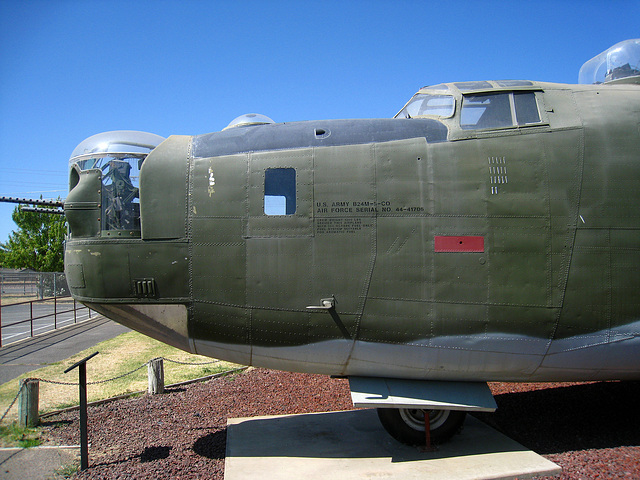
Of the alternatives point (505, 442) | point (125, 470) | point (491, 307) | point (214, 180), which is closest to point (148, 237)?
point (214, 180)

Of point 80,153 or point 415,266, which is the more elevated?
point 80,153

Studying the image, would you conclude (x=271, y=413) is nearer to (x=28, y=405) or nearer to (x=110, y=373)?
(x=28, y=405)

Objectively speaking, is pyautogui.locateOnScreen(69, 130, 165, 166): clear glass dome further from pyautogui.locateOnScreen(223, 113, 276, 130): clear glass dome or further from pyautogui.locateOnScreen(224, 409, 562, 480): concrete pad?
pyautogui.locateOnScreen(224, 409, 562, 480): concrete pad

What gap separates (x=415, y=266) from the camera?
521 centimetres

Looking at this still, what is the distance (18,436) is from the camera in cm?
682

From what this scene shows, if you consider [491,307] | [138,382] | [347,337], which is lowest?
[138,382]

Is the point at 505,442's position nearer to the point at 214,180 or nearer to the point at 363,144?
the point at 363,144

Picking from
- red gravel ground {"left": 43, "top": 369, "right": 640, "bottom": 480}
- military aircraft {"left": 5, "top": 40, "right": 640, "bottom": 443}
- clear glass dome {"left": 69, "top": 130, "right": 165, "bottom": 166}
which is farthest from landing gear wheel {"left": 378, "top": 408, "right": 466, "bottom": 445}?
clear glass dome {"left": 69, "top": 130, "right": 165, "bottom": 166}

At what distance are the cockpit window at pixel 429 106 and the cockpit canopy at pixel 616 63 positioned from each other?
2982mm

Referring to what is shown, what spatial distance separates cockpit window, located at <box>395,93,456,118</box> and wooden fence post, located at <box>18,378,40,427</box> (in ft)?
23.2

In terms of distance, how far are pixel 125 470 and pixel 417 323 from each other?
400 centimetres

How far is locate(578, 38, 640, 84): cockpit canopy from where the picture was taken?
684 centimetres

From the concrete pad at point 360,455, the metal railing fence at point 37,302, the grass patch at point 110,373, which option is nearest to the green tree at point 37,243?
the metal railing fence at point 37,302

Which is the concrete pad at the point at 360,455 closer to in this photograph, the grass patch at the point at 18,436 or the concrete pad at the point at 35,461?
the concrete pad at the point at 35,461
